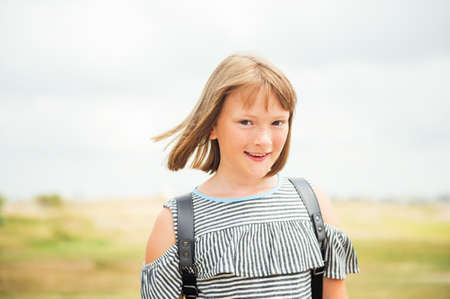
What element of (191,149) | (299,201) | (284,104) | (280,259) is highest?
(284,104)

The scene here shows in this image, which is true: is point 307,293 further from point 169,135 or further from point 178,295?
point 169,135

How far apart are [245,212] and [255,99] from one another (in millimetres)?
496

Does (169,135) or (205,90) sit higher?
(205,90)

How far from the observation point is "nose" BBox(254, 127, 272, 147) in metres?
1.90

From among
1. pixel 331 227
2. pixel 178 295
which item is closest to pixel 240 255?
pixel 178 295

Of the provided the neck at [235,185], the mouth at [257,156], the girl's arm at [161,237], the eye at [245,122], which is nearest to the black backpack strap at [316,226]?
the neck at [235,185]

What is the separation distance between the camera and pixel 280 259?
76.2 inches

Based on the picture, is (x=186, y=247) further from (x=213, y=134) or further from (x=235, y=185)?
(x=213, y=134)

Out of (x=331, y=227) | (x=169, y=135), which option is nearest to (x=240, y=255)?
(x=331, y=227)

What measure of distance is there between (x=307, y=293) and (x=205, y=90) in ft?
3.26

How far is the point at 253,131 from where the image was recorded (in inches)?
75.2

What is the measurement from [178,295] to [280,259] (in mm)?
460

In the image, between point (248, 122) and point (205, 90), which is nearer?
point (248, 122)

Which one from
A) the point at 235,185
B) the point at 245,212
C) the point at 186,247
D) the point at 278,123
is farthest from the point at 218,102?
the point at 186,247
